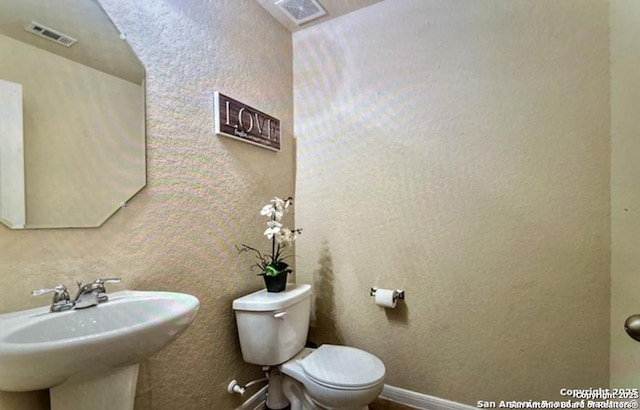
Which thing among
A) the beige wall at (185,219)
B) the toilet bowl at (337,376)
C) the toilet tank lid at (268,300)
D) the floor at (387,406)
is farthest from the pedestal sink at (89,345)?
the floor at (387,406)

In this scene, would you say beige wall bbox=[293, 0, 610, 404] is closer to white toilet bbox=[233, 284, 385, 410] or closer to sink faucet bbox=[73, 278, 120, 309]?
white toilet bbox=[233, 284, 385, 410]

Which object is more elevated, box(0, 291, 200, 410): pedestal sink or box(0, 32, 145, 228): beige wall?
box(0, 32, 145, 228): beige wall

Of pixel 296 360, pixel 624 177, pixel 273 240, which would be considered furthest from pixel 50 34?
pixel 624 177

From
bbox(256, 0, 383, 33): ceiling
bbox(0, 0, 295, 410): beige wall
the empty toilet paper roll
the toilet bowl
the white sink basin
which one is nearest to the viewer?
the white sink basin

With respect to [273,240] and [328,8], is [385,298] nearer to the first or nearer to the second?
[273,240]

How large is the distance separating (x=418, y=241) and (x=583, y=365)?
2.99 ft

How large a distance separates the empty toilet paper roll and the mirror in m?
1.35

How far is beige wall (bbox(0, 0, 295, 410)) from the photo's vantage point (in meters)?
0.96

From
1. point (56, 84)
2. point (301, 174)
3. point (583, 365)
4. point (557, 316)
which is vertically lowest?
point (583, 365)

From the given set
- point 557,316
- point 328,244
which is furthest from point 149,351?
point 557,316

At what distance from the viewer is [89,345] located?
2.18 ft

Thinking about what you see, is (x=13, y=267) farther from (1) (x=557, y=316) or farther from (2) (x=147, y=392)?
(1) (x=557, y=316)

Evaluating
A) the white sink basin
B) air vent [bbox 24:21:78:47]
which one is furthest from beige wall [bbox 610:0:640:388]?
air vent [bbox 24:21:78:47]

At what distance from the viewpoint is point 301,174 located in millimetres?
2057
